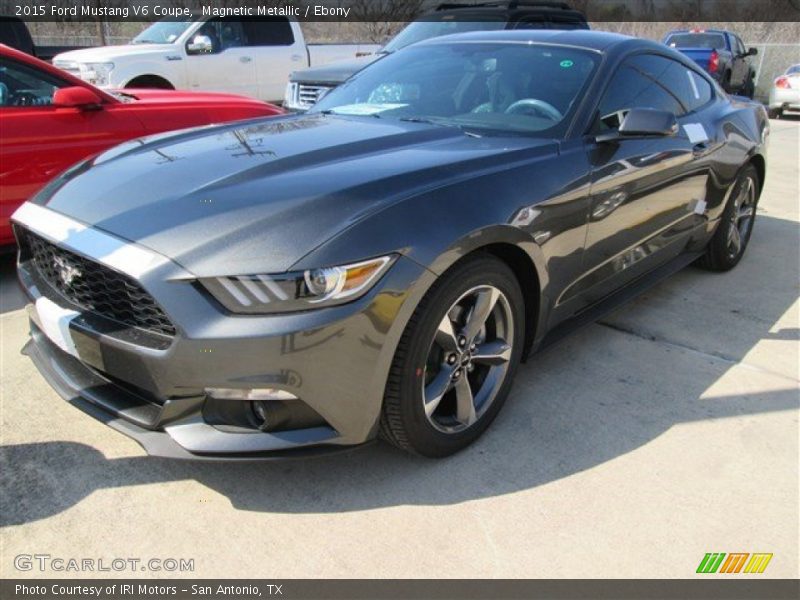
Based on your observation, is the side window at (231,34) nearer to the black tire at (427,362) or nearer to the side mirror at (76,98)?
the side mirror at (76,98)

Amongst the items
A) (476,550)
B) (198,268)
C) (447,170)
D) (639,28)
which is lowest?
(476,550)

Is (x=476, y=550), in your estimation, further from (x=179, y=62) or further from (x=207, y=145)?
(x=179, y=62)

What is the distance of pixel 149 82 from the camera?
10070 millimetres

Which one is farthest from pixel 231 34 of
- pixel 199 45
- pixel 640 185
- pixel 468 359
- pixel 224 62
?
pixel 468 359

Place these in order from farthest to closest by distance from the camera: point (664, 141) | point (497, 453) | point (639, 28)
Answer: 1. point (639, 28)
2. point (664, 141)
3. point (497, 453)

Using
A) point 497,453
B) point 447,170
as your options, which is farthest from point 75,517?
point 447,170

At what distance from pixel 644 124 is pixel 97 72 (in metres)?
8.42

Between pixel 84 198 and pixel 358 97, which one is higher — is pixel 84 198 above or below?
below

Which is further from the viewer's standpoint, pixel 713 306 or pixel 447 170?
pixel 713 306

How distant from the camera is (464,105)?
335 centimetres

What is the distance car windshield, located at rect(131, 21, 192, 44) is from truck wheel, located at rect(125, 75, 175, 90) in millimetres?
773

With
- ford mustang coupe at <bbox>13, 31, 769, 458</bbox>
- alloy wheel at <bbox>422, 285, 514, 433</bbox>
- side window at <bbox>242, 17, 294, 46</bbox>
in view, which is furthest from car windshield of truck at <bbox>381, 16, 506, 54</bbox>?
alloy wheel at <bbox>422, 285, 514, 433</bbox>

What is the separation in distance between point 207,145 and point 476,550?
1983mm

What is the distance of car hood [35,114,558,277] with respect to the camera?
6.88 ft
